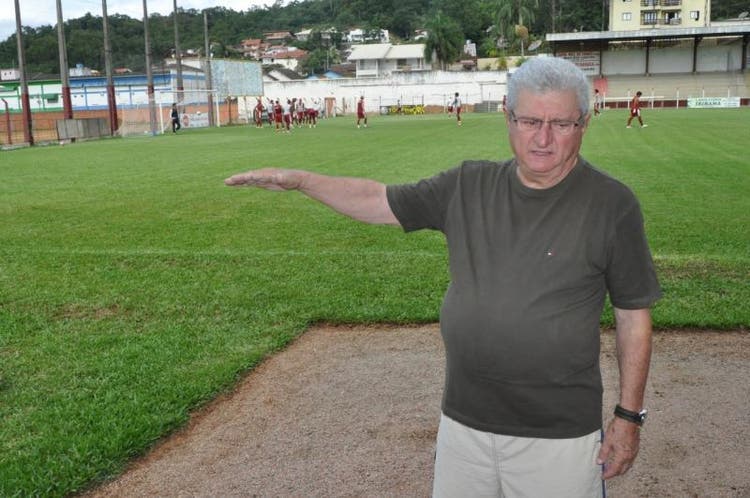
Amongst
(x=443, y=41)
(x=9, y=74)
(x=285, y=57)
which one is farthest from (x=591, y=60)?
(x=285, y=57)

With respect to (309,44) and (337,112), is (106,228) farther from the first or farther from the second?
(309,44)

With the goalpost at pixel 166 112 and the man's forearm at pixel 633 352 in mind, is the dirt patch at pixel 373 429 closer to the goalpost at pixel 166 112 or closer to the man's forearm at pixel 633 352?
the man's forearm at pixel 633 352

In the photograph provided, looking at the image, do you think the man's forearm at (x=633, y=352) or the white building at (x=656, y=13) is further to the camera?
the white building at (x=656, y=13)

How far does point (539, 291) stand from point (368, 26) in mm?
196883

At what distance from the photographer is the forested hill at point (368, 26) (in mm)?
88000

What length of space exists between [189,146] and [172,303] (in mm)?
25830

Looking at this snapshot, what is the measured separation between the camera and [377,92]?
85.6 meters

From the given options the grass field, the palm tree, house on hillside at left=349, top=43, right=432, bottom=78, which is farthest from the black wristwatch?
the palm tree

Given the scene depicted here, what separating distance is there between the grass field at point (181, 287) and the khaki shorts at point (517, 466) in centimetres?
240

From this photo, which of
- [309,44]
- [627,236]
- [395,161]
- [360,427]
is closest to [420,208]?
[627,236]

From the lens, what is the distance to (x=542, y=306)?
8.57ft

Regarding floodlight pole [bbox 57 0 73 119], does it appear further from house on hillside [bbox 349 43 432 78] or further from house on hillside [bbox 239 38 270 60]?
house on hillside [bbox 239 38 270 60]

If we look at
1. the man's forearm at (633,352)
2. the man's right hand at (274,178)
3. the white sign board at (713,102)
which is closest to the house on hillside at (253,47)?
the white sign board at (713,102)

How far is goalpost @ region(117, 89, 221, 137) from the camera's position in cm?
4800
